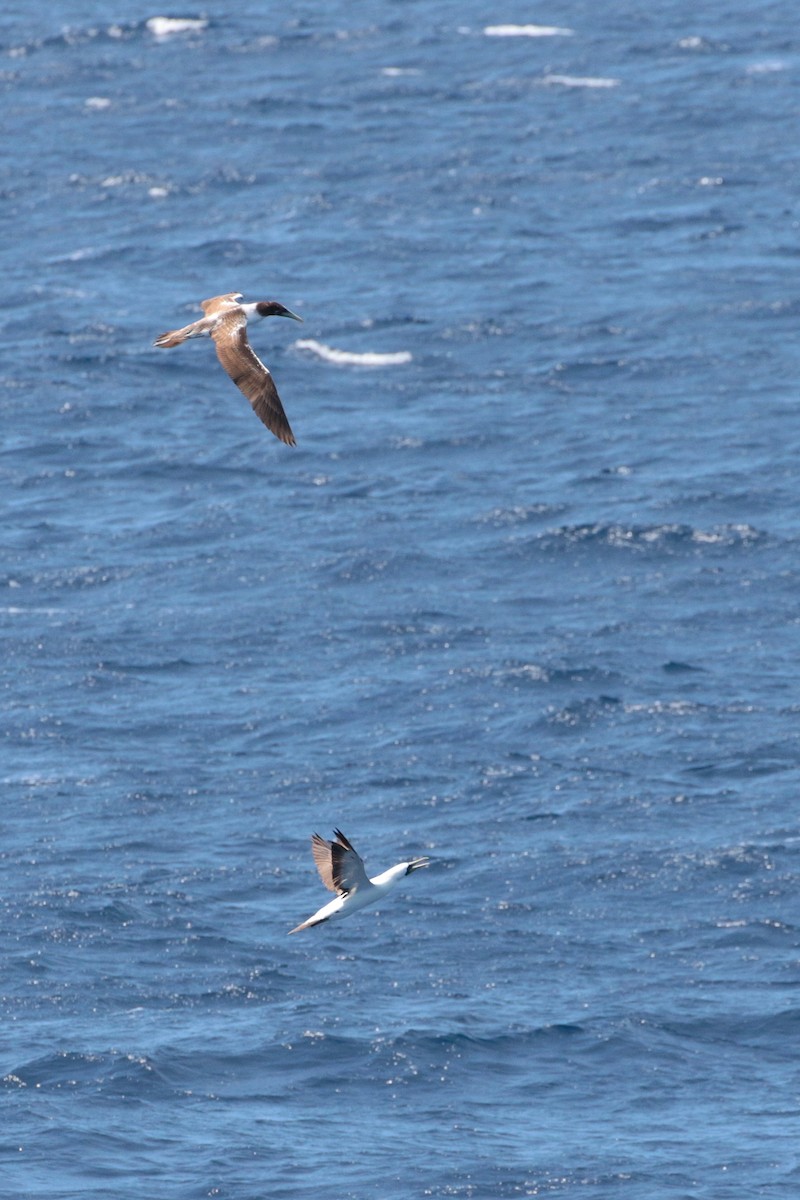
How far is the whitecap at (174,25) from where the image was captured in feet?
452

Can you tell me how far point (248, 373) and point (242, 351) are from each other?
71 centimetres

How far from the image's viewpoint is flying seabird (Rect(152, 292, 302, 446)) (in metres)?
40.1

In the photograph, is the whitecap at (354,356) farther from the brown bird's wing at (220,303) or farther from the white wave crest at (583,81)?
the brown bird's wing at (220,303)

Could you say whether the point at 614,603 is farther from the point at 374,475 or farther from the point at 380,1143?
the point at 380,1143

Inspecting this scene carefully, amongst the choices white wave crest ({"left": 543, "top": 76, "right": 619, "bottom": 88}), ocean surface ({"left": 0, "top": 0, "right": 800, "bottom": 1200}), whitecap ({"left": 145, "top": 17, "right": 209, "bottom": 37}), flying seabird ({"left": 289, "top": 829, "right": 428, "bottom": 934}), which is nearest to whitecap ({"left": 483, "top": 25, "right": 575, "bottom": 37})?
white wave crest ({"left": 543, "top": 76, "right": 619, "bottom": 88})

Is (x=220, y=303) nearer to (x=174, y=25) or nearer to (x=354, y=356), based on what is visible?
(x=354, y=356)

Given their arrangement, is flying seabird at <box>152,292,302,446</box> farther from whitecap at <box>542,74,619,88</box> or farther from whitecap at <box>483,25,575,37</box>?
whitecap at <box>483,25,575,37</box>

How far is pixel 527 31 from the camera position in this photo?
13338cm

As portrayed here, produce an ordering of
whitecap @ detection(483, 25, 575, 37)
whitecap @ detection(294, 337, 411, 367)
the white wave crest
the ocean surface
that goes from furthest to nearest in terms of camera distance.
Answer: whitecap @ detection(483, 25, 575, 37) → the white wave crest → whitecap @ detection(294, 337, 411, 367) → the ocean surface

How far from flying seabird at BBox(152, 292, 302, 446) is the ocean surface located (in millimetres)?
22978

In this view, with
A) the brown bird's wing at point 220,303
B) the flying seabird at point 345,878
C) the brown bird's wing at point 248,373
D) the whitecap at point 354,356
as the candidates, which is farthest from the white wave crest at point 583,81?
the brown bird's wing at point 248,373

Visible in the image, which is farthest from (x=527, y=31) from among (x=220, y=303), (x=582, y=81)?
(x=220, y=303)

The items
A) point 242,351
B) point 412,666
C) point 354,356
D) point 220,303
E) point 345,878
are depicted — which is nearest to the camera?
point 242,351

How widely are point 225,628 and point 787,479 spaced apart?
19892 millimetres
